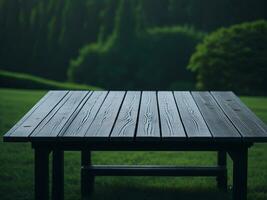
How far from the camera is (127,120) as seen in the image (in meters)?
4.02

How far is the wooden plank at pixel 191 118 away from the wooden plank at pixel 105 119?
46 cm

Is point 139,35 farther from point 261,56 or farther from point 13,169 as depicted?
point 13,169

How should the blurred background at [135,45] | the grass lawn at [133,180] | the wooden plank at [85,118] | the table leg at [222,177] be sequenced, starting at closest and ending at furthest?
the wooden plank at [85,118] < the grass lawn at [133,180] < the table leg at [222,177] < the blurred background at [135,45]

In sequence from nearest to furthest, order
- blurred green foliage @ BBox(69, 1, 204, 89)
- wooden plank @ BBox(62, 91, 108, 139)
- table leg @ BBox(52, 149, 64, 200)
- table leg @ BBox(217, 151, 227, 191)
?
wooden plank @ BBox(62, 91, 108, 139) < table leg @ BBox(52, 149, 64, 200) < table leg @ BBox(217, 151, 227, 191) < blurred green foliage @ BBox(69, 1, 204, 89)

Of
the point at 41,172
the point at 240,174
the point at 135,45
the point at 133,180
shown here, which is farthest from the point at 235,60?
the point at 41,172

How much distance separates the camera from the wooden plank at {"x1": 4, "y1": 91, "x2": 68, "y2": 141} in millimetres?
3529

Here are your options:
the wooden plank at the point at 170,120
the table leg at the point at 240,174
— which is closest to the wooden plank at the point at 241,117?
the table leg at the point at 240,174

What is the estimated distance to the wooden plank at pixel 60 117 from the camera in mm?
3588

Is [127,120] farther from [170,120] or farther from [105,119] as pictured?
[170,120]

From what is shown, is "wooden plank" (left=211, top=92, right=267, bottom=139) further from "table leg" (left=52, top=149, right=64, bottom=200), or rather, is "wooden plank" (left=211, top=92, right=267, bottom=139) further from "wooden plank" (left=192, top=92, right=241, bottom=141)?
"table leg" (left=52, top=149, right=64, bottom=200)

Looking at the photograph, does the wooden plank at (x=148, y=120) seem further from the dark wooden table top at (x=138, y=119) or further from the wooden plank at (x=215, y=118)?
the wooden plank at (x=215, y=118)

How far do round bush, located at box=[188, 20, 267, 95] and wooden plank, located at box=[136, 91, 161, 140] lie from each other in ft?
113

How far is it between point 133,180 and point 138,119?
2252mm

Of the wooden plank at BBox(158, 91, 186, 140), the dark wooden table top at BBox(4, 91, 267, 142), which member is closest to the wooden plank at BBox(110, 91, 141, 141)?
the dark wooden table top at BBox(4, 91, 267, 142)
